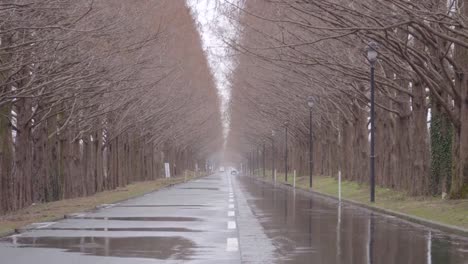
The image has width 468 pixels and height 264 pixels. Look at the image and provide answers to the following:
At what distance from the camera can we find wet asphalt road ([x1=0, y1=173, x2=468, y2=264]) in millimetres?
13227

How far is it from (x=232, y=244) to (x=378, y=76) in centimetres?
1684

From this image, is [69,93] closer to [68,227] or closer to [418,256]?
[68,227]

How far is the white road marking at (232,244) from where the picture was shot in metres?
14.4

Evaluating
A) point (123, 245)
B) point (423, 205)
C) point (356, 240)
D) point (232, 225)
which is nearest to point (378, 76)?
point (423, 205)

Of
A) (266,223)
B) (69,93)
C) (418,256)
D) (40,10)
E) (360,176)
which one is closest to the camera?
(418,256)

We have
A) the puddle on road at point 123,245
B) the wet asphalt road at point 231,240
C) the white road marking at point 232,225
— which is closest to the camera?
the wet asphalt road at point 231,240

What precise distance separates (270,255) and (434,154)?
18180 millimetres

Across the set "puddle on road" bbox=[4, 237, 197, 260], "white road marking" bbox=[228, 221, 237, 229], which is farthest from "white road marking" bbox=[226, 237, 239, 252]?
"white road marking" bbox=[228, 221, 237, 229]

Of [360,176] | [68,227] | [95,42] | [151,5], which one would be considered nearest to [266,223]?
[68,227]

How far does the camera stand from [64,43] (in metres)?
24.7

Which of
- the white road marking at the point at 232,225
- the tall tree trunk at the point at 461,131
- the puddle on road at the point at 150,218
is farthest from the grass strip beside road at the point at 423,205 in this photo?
the puddle on road at the point at 150,218

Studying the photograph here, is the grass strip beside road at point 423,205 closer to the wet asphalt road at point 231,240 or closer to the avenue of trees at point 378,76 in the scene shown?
the avenue of trees at point 378,76

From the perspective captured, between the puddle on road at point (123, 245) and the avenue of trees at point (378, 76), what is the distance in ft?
24.4

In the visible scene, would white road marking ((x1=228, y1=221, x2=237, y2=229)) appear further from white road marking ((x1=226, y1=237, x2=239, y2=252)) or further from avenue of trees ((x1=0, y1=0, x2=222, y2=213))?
avenue of trees ((x1=0, y1=0, x2=222, y2=213))
